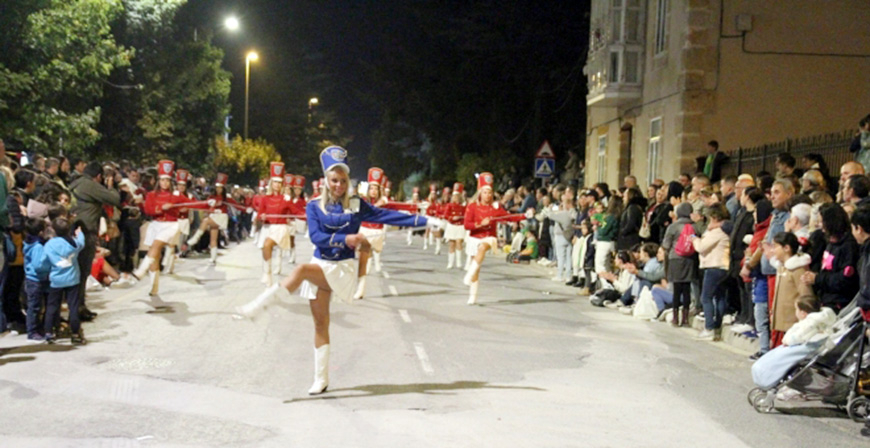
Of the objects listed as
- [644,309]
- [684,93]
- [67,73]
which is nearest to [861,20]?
[684,93]

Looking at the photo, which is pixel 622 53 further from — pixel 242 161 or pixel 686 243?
pixel 242 161

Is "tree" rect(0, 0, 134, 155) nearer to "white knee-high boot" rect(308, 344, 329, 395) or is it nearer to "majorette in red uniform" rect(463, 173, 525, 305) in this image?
"majorette in red uniform" rect(463, 173, 525, 305)

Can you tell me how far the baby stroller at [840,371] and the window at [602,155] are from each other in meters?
21.9

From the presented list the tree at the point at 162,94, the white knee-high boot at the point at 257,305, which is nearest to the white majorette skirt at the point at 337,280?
the white knee-high boot at the point at 257,305

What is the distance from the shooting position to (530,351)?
37.2 ft

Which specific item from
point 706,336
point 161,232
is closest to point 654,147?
point 706,336

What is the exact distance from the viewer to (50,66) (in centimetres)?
1986

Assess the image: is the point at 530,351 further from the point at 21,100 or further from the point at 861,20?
the point at 861,20

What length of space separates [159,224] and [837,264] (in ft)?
37.3

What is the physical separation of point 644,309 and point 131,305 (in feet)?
26.9

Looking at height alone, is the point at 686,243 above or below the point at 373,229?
above

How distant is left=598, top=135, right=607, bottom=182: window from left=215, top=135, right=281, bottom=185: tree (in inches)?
923

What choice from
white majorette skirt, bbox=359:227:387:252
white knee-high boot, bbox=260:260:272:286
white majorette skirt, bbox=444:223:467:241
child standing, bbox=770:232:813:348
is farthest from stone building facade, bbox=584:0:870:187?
child standing, bbox=770:232:813:348

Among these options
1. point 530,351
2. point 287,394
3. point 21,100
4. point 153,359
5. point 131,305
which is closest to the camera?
point 287,394
